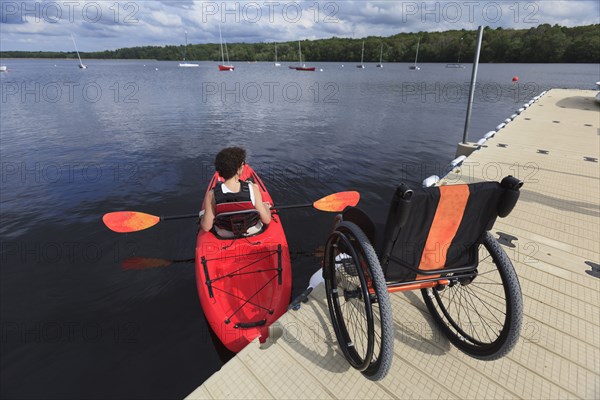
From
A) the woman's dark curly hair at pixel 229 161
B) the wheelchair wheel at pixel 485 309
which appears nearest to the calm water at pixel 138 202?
the woman's dark curly hair at pixel 229 161

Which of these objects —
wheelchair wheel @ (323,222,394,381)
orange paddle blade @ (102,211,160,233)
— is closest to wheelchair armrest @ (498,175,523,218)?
wheelchair wheel @ (323,222,394,381)

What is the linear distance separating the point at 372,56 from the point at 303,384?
4817 inches

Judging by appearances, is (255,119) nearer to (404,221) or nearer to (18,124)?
(18,124)

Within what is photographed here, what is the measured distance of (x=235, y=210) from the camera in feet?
13.6

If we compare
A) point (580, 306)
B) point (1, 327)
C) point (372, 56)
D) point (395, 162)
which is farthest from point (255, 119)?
point (372, 56)

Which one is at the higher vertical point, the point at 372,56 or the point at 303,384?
the point at 372,56

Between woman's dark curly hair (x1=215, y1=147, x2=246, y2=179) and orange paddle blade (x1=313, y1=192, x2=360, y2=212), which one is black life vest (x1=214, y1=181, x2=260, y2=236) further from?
orange paddle blade (x1=313, y1=192, x2=360, y2=212)

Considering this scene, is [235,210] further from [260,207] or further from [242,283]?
[242,283]

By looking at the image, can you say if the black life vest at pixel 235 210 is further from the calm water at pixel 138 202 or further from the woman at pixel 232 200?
the calm water at pixel 138 202

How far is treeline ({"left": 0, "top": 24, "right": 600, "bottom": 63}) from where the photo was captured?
71312 millimetres

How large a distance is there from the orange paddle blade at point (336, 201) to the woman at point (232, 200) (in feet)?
6.43

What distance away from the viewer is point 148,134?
15.6m

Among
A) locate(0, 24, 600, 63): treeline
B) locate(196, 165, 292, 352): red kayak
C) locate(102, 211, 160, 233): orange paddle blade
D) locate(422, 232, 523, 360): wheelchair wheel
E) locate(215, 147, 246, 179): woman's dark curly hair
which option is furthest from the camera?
locate(0, 24, 600, 63): treeline

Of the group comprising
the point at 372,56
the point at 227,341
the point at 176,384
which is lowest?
the point at 176,384
